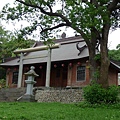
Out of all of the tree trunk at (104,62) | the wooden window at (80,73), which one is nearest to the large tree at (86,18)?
the tree trunk at (104,62)

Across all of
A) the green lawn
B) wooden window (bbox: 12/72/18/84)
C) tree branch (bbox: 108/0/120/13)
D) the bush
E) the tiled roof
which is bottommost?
the green lawn

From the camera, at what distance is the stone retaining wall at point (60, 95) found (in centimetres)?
1452

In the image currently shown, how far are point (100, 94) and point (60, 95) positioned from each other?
181 inches

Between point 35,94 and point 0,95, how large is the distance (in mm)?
2539

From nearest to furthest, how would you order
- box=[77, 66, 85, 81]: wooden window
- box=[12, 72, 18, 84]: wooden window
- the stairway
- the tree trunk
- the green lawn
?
the green lawn, the tree trunk, the stairway, box=[77, 66, 85, 81]: wooden window, box=[12, 72, 18, 84]: wooden window

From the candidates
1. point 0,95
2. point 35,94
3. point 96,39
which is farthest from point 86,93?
point 0,95

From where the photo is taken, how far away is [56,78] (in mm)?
22156

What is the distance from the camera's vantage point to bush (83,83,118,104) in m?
11.1

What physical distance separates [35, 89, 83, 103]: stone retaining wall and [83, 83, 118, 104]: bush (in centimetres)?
313

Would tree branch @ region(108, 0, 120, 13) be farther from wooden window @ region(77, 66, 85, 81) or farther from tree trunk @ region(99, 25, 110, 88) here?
wooden window @ region(77, 66, 85, 81)

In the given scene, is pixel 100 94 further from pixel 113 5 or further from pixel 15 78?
pixel 15 78

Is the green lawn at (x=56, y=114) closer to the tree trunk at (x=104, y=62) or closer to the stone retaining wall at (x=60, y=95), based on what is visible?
the tree trunk at (x=104, y=62)

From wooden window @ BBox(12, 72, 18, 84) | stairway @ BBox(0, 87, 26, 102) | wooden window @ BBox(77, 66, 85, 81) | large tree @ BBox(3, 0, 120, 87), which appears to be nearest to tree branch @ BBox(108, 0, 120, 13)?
large tree @ BBox(3, 0, 120, 87)

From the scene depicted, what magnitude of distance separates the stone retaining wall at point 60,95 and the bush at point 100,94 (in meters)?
3.13
